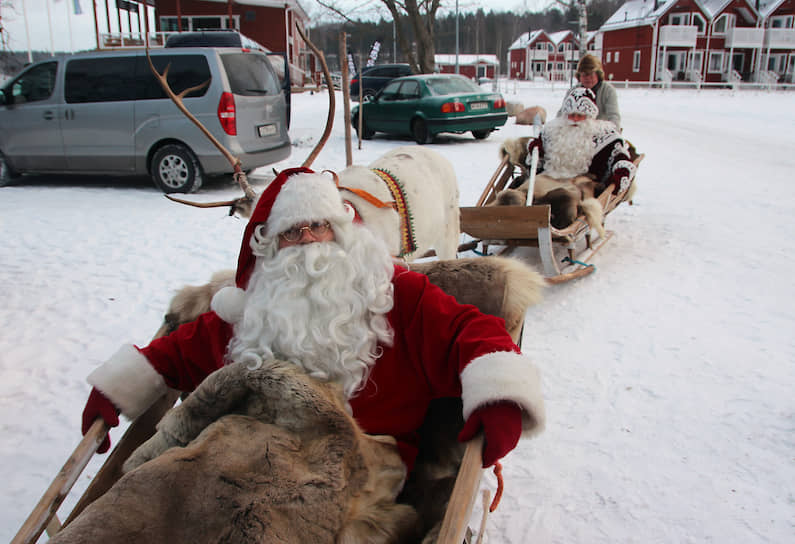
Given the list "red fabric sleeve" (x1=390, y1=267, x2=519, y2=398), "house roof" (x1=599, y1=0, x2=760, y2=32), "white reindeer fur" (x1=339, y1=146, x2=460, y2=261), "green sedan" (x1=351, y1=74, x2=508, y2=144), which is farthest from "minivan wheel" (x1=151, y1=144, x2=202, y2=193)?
"house roof" (x1=599, y1=0, x2=760, y2=32)

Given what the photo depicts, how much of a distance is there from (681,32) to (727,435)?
39.7 meters

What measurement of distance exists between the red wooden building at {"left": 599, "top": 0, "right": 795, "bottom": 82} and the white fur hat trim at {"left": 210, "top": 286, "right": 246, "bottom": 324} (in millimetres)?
38603

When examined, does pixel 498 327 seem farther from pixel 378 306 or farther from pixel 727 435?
pixel 727 435

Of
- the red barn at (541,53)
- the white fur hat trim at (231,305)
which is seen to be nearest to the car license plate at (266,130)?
the white fur hat trim at (231,305)

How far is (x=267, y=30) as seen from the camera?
25875 mm

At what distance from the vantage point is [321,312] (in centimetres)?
184

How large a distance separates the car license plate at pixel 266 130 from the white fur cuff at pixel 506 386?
6.52m

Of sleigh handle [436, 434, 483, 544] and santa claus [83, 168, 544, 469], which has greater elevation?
santa claus [83, 168, 544, 469]

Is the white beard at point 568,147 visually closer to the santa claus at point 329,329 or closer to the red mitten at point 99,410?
the santa claus at point 329,329

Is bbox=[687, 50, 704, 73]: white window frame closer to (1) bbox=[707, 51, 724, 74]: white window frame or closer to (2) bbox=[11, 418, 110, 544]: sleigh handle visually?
(1) bbox=[707, 51, 724, 74]: white window frame

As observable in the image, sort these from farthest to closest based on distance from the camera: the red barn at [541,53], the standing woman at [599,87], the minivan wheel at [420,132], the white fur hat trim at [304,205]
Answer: the red barn at [541,53] → the minivan wheel at [420,132] → the standing woman at [599,87] → the white fur hat trim at [304,205]

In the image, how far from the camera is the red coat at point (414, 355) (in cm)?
179

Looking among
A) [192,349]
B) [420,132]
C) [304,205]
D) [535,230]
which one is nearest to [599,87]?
[535,230]

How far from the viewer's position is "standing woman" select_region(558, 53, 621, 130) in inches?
224
